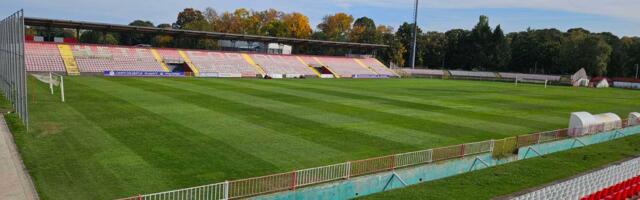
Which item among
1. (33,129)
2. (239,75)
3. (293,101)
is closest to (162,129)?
(33,129)

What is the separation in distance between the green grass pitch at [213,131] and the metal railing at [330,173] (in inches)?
48.1

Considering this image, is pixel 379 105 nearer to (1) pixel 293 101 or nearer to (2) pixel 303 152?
(1) pixel 293 101

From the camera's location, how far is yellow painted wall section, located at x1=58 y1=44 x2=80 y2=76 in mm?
54409

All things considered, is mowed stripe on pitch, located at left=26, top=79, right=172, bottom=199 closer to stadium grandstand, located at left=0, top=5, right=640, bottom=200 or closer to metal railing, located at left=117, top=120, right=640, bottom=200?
stadium grandstand, located at left=0, top=5, right=640, bottom=200

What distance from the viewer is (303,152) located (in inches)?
763

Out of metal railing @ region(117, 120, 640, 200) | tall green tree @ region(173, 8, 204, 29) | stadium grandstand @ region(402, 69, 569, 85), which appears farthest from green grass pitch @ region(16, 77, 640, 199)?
tall green tree @ region(173, 8, 204, 29)

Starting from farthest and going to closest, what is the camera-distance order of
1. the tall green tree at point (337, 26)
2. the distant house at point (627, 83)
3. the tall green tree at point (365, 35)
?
1. the tall green tree at point (337, 26)
2. the tall green tree at point (365, 35)
3. the distant house at point (627, 83)

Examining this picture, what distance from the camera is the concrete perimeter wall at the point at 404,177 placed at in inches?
514

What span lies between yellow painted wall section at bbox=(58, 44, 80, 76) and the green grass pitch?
13858 mm

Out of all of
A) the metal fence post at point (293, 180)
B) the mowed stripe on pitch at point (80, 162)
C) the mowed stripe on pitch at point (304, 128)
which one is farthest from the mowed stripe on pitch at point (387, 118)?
the mowed stripe on pitch at point (80, 162)

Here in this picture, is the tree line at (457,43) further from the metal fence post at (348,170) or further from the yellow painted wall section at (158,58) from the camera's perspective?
the metal fence post at (348,170)

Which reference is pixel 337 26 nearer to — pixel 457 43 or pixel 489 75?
pixel 457 43

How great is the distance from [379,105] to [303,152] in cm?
1780

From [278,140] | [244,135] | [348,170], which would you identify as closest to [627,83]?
[278,140]
